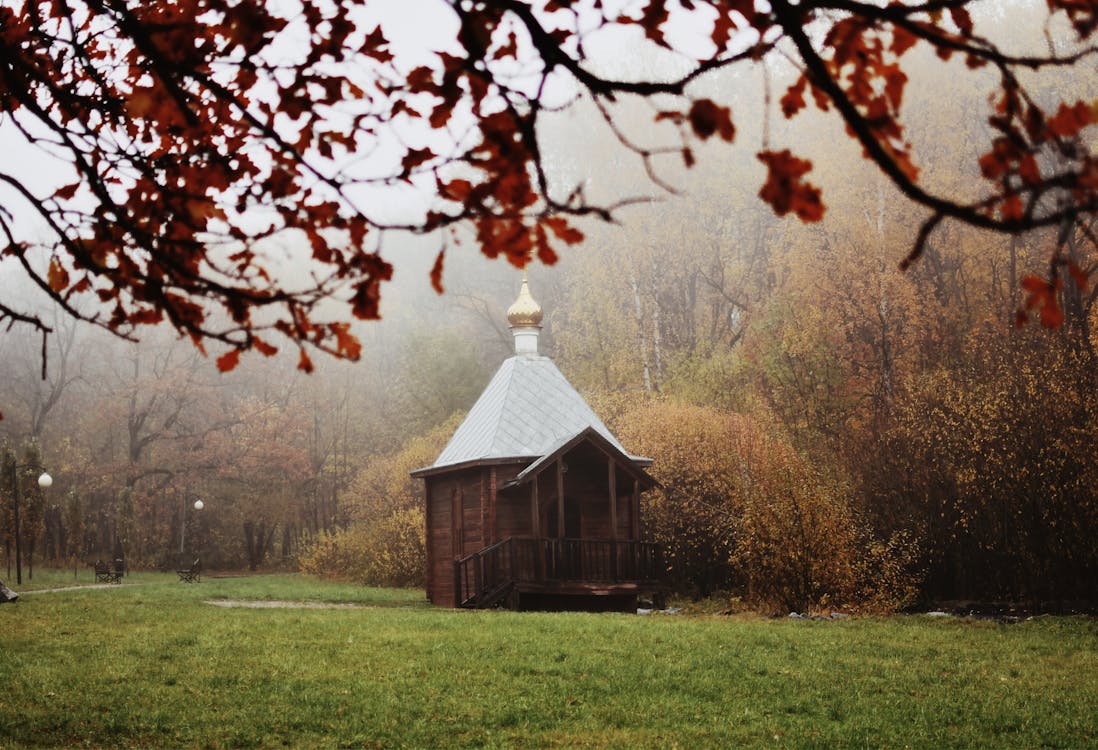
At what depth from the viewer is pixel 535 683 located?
367 inches

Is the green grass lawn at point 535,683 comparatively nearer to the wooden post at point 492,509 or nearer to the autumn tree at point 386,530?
the wooden post at point 492,509

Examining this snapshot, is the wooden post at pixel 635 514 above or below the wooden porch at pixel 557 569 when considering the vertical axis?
above

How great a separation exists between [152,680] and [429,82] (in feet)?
25.4

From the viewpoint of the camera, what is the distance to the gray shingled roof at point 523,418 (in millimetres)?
19812

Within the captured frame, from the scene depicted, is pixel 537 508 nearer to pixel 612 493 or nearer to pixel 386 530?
pixel 612 493

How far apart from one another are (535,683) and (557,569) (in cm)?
954

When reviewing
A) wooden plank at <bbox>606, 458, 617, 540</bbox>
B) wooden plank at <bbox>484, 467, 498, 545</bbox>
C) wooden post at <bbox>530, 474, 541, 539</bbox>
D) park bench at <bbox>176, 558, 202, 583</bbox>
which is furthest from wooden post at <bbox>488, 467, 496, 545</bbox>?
park bench at <bbox>176, 558, 202, 583</bbox>

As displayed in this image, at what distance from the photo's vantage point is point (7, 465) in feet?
81.3

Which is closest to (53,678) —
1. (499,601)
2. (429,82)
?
(429,82)

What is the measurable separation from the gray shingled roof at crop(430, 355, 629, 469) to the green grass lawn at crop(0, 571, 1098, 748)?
5.72 m

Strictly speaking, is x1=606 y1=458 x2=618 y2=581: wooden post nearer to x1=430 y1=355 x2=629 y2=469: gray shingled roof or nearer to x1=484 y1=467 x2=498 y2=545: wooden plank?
x1=430 y1=355 x2=629 y2=469: gray shingled roof

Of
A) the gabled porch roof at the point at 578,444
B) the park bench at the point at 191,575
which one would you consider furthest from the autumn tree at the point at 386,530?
the gabled porch roof at the point at 578,444

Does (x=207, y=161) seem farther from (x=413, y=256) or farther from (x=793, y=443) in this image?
(x=413, y=256)

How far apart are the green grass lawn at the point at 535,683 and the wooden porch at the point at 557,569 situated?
157 inches
